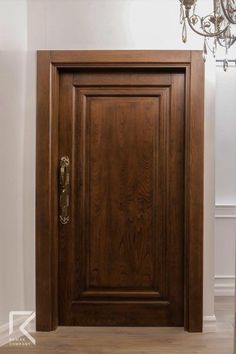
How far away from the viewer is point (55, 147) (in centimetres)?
294

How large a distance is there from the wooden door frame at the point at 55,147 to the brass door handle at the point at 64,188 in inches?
2.8

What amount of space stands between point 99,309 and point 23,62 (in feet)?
5.70

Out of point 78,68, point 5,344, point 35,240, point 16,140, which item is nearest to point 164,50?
point 78,68

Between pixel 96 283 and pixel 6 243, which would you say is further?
pixel 96 283

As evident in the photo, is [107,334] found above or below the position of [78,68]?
below

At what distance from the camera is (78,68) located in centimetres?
292

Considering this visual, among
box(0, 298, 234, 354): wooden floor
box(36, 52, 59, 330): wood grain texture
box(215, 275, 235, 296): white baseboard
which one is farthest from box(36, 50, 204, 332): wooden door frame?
box(215, 275, 235, 296): white baseboard

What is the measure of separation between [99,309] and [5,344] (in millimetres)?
656

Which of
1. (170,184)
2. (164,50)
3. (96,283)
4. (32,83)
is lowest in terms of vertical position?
(96,283)

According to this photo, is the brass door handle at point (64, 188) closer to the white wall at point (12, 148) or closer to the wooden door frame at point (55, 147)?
the wooden door frame at point (55, 147)

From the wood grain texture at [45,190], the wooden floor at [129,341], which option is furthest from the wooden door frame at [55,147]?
the wooden floor at [129,341]

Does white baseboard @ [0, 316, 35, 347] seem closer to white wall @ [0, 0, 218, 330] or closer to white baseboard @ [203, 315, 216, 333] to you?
white wall @ [0, 0, 218, 330]

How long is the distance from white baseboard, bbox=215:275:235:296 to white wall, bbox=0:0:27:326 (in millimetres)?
1856

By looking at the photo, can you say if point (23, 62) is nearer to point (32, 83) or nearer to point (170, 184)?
point (32, 83)
